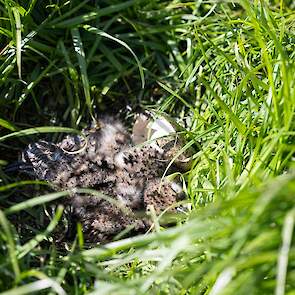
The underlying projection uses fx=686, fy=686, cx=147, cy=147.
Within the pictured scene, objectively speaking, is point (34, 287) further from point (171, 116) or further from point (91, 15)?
point (91, 15)

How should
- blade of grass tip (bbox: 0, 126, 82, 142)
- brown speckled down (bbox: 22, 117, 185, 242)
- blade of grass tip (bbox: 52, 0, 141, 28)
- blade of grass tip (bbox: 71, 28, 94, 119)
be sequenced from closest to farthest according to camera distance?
blade of grass tip (bbox: 0, 126, 82, 142)
brown speckled down (bbox: 22, 117, 185, 242)
blade of grass tip (bbox: 71, 28, 94, 119)
blade of grass tip (bbox: 52, 0, 141, 28)

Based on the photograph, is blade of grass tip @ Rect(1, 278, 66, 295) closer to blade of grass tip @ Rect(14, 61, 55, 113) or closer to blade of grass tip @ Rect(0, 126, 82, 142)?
blade of grass tip @ Rect(0, 126, 82, 142)

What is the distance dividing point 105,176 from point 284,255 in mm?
1023

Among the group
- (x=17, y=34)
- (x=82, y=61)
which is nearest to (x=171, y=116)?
(x=82, y=61)

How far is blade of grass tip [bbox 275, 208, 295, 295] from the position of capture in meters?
1.60

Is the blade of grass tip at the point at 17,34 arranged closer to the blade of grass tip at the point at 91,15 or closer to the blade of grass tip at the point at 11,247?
the blade of grass tip at the point at 91,15

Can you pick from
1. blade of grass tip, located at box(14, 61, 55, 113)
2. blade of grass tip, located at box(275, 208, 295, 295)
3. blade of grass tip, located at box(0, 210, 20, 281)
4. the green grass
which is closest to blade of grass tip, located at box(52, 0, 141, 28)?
the green grass

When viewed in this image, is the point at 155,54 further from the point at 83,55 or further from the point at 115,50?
the point at 83,55

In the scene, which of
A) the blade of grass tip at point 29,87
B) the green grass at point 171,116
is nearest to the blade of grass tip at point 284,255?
the green grass at point 171,116

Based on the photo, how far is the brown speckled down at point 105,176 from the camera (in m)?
2.41

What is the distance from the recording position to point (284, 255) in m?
1.61

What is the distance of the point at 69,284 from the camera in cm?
209

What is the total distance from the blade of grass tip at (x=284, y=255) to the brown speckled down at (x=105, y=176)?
820mm

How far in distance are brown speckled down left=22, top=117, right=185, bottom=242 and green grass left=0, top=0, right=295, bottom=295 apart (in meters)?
0.08
